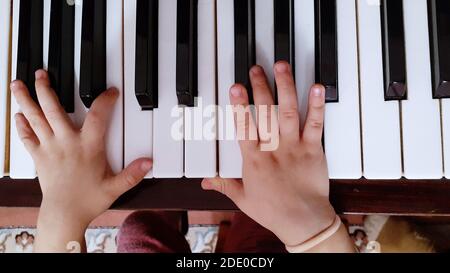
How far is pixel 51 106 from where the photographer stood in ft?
2.60

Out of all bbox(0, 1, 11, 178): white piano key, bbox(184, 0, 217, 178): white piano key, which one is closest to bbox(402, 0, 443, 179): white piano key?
bbox(184, 0, 217, 178): white piano key

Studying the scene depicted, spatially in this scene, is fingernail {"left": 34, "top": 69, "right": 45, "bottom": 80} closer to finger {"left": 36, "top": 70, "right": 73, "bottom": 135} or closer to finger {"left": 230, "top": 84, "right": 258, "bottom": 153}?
finger {"left": 36, "top": 70, "right": 73, "bottom": 135}

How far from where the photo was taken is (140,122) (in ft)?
2.62

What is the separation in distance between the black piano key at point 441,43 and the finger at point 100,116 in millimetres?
569

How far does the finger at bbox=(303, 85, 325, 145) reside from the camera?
71cm

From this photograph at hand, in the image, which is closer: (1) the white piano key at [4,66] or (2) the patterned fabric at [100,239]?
(1) the white piano key at [4,66]

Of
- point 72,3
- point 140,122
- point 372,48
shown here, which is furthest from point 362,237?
point 72,3

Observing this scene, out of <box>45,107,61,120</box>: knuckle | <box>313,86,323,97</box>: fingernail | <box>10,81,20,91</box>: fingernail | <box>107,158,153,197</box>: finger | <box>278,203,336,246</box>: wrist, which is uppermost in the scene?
<box>10,81,20,91</box>: fingernail

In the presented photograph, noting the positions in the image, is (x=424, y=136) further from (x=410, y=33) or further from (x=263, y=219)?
(x=263, y=219)

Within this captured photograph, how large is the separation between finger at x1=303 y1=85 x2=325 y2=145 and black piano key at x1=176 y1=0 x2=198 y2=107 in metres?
0.21

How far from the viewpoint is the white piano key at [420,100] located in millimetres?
736

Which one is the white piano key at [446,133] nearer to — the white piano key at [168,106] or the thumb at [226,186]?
the thumb at [226,186]

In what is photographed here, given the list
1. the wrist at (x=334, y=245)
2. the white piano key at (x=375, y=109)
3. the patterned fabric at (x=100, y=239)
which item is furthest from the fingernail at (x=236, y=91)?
the patterned fabric at (x=100, y=239)
